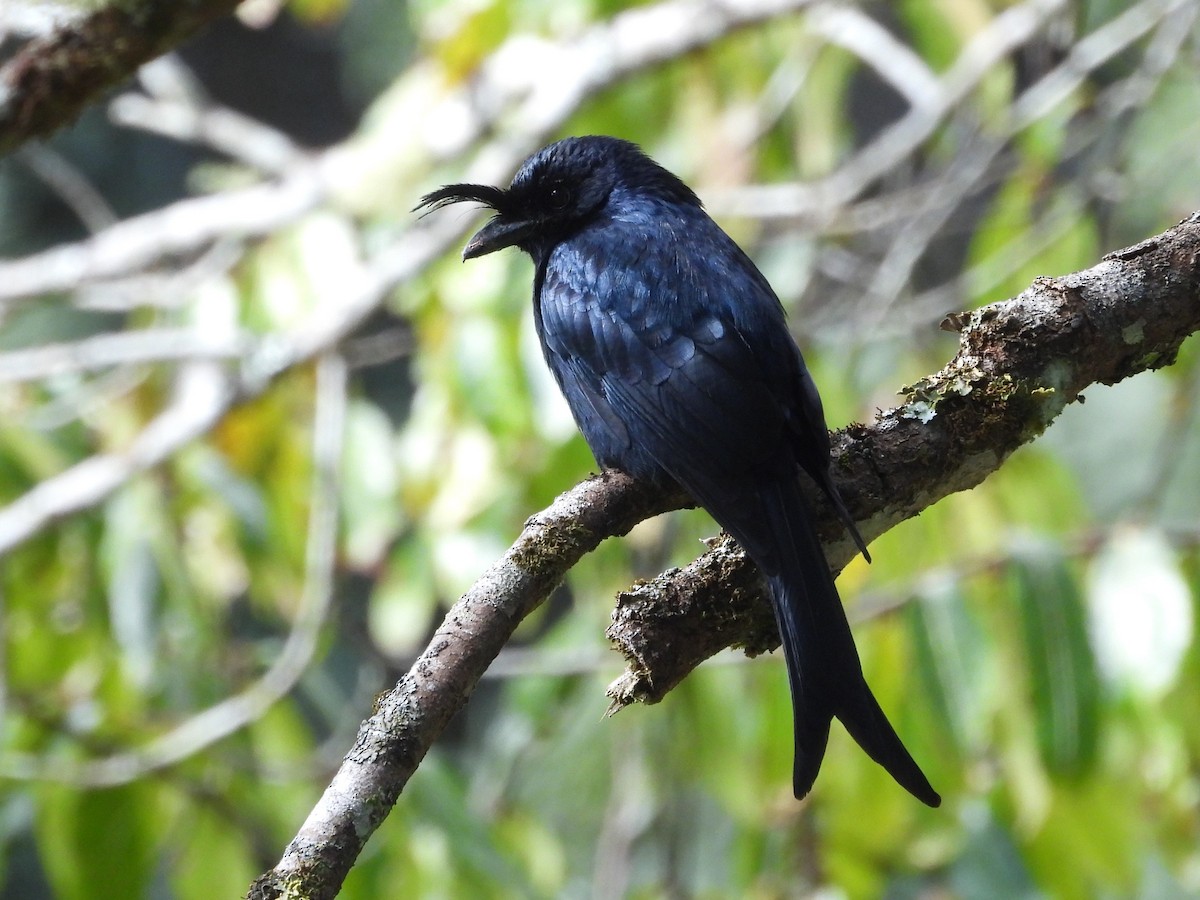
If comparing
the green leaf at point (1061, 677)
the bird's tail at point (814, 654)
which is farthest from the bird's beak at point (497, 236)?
the green leaf at point (1061, 677)

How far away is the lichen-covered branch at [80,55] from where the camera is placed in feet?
8.52

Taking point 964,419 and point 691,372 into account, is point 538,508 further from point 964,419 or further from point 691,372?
point 964,419

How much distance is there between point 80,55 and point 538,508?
2.02 metres

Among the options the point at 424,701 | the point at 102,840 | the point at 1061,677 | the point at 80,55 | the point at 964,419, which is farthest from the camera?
the point at 102,840

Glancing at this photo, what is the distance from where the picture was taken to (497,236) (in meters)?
3.22

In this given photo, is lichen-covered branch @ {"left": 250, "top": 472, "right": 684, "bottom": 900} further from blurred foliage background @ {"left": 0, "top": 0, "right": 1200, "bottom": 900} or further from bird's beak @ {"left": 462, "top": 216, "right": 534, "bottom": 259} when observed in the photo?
blurred foliage background @ {"left": 0, "top": 0, "right": 1200, "bottom": 900}

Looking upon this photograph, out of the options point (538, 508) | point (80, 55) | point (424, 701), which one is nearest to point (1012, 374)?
point (424, 701)

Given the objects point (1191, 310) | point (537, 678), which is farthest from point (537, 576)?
point (537, 678)

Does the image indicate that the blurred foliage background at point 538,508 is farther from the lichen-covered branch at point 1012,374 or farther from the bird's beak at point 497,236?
the lichen-covered branch at point 1012,374

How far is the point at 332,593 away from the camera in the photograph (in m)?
4.08

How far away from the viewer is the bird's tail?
209 centimetres

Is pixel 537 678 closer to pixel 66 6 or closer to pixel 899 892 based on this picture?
pixel 66 6

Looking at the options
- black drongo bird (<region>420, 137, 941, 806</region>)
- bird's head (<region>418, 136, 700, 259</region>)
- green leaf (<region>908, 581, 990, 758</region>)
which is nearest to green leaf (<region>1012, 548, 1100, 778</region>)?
green leaf (<region>908, 581, 990, 758</region>)

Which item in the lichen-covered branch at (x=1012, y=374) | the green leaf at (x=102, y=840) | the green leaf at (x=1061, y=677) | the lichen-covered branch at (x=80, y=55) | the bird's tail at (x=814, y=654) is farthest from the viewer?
the green leaf at (x=102, y=840)
